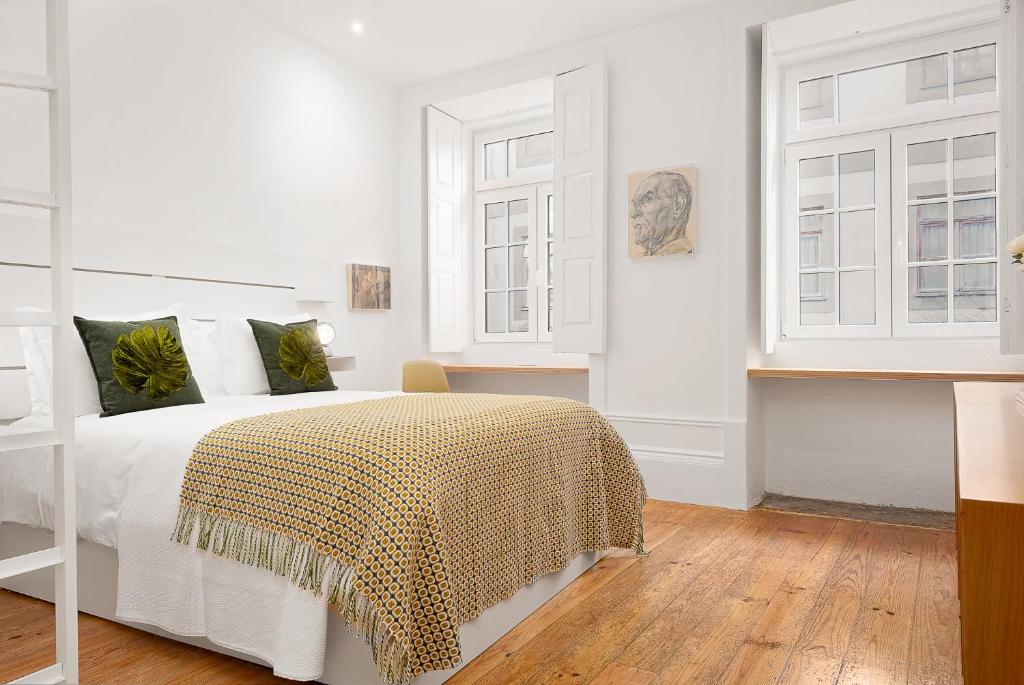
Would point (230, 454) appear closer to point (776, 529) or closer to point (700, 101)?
point (776, 529)

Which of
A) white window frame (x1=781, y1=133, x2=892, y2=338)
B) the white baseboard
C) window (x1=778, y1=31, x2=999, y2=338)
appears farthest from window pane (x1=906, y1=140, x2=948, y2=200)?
the white baseboard

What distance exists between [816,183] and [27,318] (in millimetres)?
3875

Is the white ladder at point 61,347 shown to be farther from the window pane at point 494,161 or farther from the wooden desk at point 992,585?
the window pane at point 494,161

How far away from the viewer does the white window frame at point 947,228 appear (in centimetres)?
341

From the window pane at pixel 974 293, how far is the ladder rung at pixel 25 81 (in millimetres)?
3980

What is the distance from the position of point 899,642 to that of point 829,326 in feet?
7.25

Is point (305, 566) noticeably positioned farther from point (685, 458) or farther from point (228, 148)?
point (228, 148)

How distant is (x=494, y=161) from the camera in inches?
205

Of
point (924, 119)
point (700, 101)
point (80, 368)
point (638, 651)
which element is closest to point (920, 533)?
point (638, 651)

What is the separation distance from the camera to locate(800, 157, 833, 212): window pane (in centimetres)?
382

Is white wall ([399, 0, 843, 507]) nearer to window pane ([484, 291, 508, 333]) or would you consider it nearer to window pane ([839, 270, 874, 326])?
window pane ([839, 270, 874, 326])

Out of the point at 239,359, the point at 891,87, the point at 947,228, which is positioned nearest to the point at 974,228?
the point at 947,228

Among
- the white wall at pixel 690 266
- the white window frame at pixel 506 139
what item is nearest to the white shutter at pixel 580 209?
the white wall at pixel 690 266

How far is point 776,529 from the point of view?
320cm
